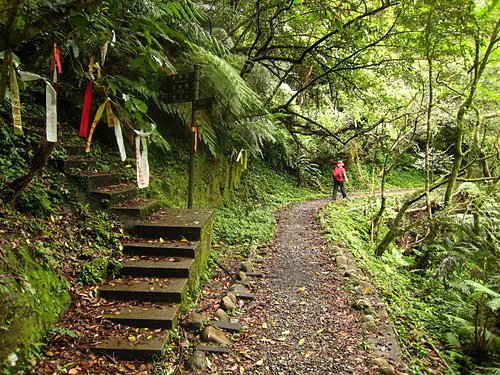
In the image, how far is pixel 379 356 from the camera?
10.6ft

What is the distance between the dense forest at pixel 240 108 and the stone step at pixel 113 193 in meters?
0.31

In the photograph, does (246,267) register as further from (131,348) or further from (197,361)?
(131,348)

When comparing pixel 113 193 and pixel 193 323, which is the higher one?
pixel 113 193

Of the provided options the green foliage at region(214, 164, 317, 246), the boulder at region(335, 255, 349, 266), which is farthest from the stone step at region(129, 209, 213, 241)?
the boulder at region(335, 255, 349, 266)

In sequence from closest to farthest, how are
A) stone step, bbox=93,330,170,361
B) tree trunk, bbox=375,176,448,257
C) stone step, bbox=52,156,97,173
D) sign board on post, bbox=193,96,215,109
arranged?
stone step, bbox=93,330,170,361, stone step, bbox=52,156,97,173, sign board on post, bbox=193,96,215,109, tree trunk, bbox=375,176,448,257

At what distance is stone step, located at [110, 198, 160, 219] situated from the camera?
15.1 feet

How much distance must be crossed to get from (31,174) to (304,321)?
10.4 feet

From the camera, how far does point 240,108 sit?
249 inches

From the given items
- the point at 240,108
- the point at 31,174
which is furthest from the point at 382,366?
the point at 240,108

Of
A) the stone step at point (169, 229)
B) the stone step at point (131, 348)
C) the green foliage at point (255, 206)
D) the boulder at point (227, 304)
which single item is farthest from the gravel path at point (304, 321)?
the stone step at point (169, 229)

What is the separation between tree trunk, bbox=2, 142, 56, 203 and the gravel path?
2596mm

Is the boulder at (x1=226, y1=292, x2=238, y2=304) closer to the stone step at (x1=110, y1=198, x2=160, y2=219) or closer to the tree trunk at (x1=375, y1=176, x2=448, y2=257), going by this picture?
the stone step at (x1=110, y1=198, x2=160, y2=219)

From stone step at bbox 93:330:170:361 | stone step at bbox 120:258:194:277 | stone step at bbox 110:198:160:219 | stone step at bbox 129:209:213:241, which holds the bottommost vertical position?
stone step at bbox 93:330:170:361

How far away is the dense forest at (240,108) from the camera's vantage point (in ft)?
10.1
